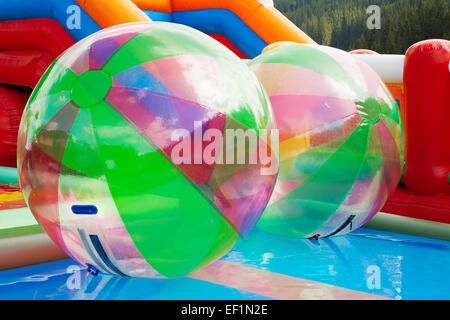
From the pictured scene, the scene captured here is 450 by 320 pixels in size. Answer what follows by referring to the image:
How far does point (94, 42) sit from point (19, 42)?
2.87 meters

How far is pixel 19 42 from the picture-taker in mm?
4312

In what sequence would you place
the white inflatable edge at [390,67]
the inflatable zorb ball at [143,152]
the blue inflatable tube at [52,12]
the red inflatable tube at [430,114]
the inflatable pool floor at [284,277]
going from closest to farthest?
the inflatable zorb ball at [143,152] → the inflatable pool floor at [284,277] → the red inflatable tube at [430,114] → the white inflatable edge at [390,67] → the blue inflatable tube at [52,12]

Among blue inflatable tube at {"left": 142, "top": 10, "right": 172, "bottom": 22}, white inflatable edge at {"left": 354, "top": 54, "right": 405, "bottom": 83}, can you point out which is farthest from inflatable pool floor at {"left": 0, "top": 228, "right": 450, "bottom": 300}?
blue inflatable tube at {"left": 142, "top": 10, "right": 172, "bottom": 22}

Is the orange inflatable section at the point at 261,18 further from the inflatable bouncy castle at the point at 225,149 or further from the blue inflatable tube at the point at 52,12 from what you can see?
the inflatable bouncy castle at the point at 225,149

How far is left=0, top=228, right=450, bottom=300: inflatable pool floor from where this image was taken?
6.15ft

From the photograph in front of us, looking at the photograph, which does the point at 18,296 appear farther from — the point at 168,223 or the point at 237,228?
the point at 237,228

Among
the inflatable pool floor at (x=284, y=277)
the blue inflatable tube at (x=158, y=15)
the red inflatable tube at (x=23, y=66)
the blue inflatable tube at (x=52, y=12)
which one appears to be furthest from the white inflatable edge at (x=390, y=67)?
A: the blue inflatable tube at (x=158, y=15)

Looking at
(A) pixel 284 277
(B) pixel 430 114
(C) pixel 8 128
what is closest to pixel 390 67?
(B) pixel 430 114

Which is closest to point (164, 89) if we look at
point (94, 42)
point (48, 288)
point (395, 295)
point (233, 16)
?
point (94, 42)

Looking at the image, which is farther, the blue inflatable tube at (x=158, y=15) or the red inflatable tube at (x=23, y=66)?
the blue inflatable tube at (x=158, y=15)

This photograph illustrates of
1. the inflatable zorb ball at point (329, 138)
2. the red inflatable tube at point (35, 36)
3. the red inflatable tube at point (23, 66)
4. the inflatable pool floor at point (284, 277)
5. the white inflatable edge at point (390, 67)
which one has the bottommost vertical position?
the inflatable pool floor at point (284, 277)

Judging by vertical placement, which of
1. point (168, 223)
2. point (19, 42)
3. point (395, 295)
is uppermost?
point (19, 42)

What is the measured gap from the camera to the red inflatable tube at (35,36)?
4.07 metres

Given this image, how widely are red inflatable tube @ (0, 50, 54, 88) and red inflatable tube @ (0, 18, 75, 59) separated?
0.18ft
